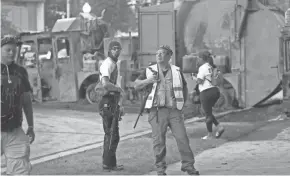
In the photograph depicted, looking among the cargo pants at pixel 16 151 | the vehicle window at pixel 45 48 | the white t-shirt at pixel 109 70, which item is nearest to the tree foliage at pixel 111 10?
the vehicle window at pixel 45 48

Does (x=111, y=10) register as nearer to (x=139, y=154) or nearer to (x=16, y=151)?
(x=139, y=154)

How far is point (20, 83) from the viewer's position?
20.7 feet

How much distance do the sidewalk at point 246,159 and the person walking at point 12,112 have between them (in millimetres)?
2863

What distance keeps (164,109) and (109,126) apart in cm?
97

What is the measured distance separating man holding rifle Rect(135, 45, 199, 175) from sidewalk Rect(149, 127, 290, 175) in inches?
21.9

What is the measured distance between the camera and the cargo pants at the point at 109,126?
28.6 ft

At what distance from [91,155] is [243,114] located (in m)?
7.65

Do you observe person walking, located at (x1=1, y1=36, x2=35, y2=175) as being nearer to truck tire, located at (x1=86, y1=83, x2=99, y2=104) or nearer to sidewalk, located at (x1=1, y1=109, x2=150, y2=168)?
sidewalk, located at (x1=1, y1=109, x2=150, y2=168)

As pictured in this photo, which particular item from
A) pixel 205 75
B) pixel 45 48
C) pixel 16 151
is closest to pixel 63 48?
pixel 45 48

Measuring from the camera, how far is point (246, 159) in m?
9.69

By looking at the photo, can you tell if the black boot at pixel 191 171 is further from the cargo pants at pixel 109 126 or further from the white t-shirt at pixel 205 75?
the white t-shirt at pixel 205 75

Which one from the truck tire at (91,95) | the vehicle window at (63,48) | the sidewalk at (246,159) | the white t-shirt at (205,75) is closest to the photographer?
the sidewalk at (246,159)

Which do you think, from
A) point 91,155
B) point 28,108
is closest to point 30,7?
point 91,155

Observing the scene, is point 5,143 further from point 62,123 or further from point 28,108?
point 62,123
